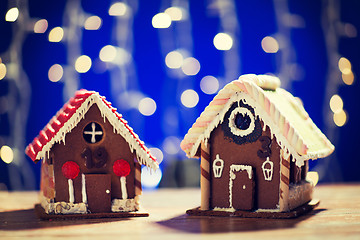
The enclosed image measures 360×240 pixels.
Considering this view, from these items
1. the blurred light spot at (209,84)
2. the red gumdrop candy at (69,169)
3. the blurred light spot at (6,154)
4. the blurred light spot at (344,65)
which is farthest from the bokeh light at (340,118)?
the blurred light spot at (6,154)

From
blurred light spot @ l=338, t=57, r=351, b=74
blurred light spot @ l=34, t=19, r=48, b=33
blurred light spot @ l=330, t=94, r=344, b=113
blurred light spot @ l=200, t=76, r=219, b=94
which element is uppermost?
blurred light spot @ l=34, t=19, r=48, b=33

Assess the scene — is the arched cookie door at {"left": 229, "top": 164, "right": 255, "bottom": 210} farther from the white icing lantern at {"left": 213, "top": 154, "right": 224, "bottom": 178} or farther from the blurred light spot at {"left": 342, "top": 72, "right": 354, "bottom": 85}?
the blurred light spot at {"left": 342, "top": 72, "right": 354, "bottom": 85}

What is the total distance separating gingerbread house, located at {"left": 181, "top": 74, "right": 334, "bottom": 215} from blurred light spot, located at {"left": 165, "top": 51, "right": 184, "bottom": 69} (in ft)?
6.48

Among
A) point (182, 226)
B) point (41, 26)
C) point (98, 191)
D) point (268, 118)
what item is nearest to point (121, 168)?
point (98, 191)

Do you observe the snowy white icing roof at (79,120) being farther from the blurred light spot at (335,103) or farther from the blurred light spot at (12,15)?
the blurred light spot at (335,103)

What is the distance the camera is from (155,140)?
17.5ft

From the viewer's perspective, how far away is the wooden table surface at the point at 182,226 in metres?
2.68

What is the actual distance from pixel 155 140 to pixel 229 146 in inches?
80.9

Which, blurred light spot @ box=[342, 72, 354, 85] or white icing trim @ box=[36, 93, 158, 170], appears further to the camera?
blurred light spot @ box=[342, 72, 354, 85]

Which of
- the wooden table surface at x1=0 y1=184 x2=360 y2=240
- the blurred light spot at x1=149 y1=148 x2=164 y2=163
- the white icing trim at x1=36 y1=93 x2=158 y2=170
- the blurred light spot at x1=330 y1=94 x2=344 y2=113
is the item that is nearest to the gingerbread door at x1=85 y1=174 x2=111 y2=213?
the wooden table surface at x1=0 y1=184 x2=360 y2=240

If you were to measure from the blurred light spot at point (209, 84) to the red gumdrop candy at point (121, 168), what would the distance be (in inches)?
85.3

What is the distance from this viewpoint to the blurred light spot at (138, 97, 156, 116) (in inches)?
210

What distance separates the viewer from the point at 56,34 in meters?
5.25

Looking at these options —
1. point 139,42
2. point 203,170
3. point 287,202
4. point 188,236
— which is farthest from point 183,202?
point 139,42
